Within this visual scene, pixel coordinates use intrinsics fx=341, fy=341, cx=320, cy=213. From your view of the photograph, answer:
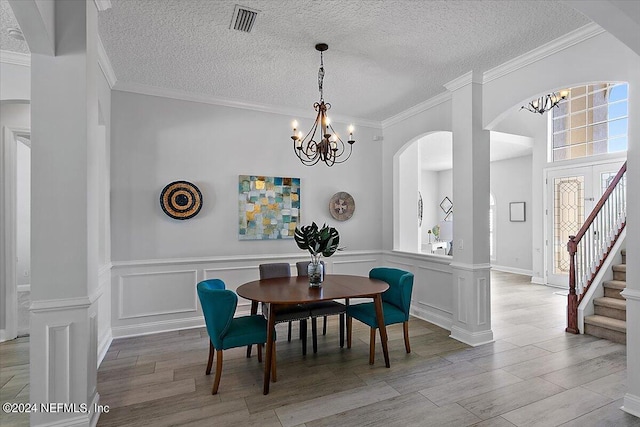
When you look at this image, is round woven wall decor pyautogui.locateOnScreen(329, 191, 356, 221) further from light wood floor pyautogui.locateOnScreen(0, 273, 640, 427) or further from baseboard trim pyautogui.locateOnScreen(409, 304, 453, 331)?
light wood floor pyautogui.locateOnScreen(0, 273, 640, 427)

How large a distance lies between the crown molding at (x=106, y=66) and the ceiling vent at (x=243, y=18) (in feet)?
4.21

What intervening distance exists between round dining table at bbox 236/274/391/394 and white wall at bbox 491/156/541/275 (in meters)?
6.04

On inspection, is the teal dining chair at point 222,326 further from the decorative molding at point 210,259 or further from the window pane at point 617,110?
the window pane at point 617,110

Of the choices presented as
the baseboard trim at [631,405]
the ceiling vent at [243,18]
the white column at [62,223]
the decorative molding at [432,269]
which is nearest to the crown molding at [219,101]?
the ceiling vent at [243,18]

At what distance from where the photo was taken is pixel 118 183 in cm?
399

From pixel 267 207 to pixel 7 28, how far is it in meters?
3.03

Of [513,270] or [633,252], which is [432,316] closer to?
[633,252]

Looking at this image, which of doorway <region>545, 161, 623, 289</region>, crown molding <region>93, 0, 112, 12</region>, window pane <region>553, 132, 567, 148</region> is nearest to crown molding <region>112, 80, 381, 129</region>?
crown molding <region>93, 0, 112, 12</region>

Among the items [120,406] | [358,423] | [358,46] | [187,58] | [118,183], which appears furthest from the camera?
[118,183]

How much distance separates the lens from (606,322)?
3920mm

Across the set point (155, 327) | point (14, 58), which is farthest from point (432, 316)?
point (14, 58)

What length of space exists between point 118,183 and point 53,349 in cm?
236

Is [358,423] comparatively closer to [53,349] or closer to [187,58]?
[53,349]

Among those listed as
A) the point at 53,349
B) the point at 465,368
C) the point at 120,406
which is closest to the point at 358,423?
the point at 465,368
